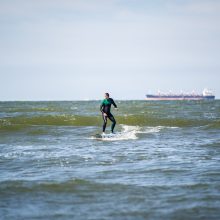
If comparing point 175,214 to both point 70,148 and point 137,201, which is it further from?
point 70,148

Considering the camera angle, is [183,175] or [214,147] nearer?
[183,175]

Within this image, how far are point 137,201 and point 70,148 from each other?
7.92m

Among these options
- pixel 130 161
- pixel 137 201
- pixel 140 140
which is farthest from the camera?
pixel 140 140

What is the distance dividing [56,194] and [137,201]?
1586 millimetres

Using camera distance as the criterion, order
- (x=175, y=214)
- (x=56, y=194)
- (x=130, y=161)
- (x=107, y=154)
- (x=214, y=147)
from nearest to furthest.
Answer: (x=175, y=214) < (x=56, y=194) < (x=130, y=161) < (x=107, y=154) < (x=214, y=147)

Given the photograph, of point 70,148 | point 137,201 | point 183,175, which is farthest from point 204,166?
point 70,148

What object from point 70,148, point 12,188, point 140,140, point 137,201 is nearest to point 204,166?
point 137,201

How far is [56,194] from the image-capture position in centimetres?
838

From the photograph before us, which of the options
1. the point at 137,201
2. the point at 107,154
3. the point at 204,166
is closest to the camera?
the point at 137,201

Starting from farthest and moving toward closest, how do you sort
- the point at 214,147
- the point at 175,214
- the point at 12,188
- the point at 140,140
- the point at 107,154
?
the point at 140,140 → the point at 214,147 → the point at 107,154 → the point at 12,188 → the point at 175,214

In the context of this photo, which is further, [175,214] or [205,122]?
[205,122]

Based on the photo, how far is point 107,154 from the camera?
13.5m

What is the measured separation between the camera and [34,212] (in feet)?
23.6

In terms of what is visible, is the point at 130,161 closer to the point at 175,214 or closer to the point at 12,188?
the point at 12,188
